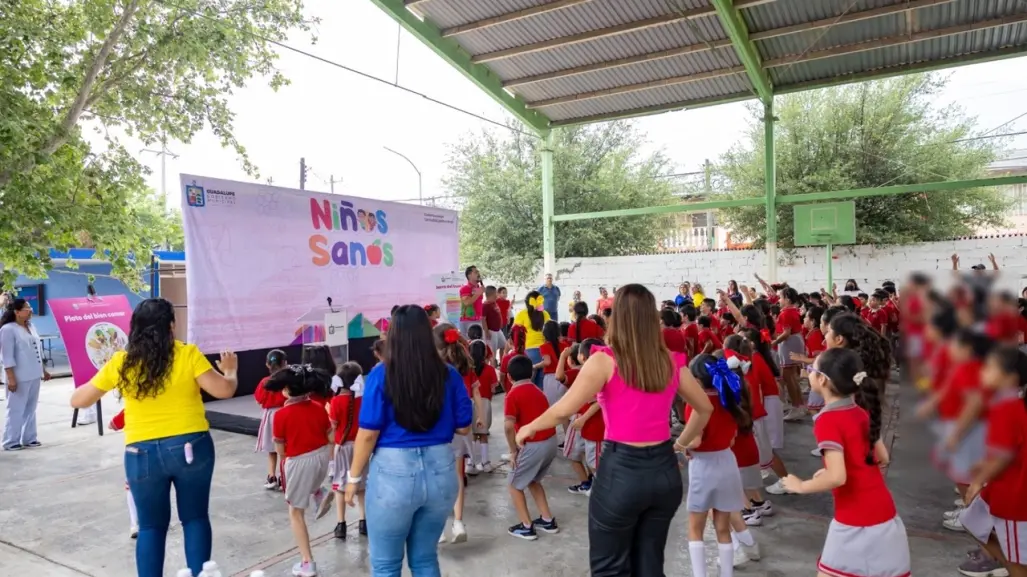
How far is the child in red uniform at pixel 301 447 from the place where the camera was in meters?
3.56

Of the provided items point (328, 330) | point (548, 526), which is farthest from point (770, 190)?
point (548, 526)

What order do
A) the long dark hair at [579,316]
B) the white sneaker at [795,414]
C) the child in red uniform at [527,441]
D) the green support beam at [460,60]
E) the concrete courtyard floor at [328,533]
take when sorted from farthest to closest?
the green support beam at [460,60], the white sneaker at [795,414], the long dark hair at [579,316], the child in red uniform at [527,441], the concrete courtyard floor at [328,533]

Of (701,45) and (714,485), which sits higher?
(701,45)

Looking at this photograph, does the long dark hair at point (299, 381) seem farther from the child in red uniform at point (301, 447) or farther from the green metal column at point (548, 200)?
the green metal column at point (548, 200)

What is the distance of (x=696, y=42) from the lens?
1106 centimetres

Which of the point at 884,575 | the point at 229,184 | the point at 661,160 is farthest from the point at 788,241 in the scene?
the point at 884,575

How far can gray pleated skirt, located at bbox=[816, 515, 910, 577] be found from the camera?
2260 mm

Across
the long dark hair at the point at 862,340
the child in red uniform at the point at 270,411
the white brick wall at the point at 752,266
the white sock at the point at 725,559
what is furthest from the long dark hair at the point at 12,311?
the white brick wall at the point at 752,266

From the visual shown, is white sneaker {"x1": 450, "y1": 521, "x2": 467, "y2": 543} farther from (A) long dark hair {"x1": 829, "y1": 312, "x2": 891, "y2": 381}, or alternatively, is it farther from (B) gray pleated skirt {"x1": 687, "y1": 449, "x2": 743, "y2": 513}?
(A) long dark hair {"x1": 829, "y1": 312, "x2": 891, "y2": 381}

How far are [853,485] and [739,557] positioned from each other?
1.49 metres

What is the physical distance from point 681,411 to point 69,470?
5693mm

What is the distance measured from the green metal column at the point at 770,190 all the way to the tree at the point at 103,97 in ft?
28.0

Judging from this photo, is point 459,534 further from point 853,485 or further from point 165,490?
point 853,485

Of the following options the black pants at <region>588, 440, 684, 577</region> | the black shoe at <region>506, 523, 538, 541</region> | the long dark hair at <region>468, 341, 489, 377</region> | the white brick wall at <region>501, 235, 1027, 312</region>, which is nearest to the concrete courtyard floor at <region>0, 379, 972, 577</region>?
the black shoe at <region>506, 523, 538, 541</region>
